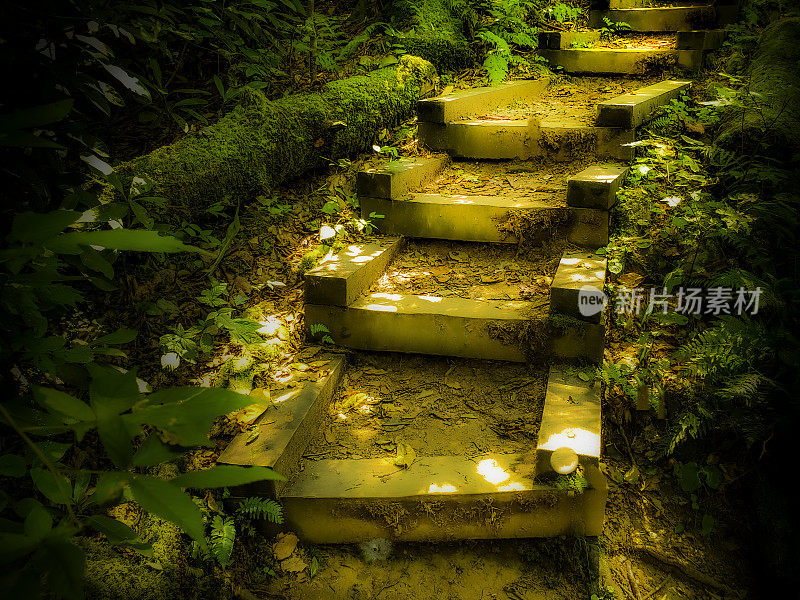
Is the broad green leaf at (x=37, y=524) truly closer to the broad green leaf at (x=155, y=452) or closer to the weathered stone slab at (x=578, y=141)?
the broad green leaf at (x=155, y=452)

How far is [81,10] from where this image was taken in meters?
1.96

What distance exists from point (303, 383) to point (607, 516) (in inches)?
71.5

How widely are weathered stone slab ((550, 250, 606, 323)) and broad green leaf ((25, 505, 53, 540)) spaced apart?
2896 millimetres

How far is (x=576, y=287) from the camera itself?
10.5 ft

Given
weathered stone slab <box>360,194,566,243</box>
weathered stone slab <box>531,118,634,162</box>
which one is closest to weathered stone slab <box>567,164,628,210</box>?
weathered stone slab <box>360,194,566,243</box>

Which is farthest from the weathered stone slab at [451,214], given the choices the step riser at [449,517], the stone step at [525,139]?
the step riser at [449,517]

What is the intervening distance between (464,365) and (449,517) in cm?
112

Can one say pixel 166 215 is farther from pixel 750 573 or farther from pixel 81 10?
pixel 750 573

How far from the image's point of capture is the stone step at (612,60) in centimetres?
624

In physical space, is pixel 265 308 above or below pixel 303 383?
above

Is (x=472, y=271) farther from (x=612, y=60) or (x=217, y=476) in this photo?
(x=612, y=60)

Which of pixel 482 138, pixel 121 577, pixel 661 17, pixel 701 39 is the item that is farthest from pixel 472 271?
pixel 661 17

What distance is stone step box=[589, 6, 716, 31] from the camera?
6.87 meters

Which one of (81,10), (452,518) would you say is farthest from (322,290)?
(81,10)
